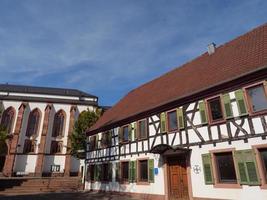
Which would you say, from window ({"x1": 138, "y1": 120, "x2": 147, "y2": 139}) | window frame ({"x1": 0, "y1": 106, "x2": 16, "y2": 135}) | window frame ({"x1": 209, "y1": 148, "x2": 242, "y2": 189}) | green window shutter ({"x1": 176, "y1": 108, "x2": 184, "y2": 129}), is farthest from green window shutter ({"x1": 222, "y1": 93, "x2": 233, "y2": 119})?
window frame ({"x1": 0, "y1": 106, "x2": 16, "y2": 135})

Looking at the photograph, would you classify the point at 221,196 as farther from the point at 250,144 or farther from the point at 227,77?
the point at 227,77

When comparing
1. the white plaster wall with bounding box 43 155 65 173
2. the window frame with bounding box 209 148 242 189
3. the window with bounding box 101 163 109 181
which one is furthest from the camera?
the white plaster wall with bounding box 43 155 65 173

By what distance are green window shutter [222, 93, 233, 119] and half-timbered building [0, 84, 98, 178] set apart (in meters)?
27.3

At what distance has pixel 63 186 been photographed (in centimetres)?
2395

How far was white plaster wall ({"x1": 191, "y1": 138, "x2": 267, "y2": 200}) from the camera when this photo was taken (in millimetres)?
9205

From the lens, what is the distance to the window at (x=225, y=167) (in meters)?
10.2

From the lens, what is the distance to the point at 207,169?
1105 cm

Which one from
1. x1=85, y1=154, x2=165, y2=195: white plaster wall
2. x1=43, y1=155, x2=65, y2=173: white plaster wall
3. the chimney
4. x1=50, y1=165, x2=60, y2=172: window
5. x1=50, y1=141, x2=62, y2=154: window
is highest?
the chimney

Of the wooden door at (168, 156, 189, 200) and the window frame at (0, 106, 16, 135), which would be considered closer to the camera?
the wooden door at (168, 156, 189, 200)

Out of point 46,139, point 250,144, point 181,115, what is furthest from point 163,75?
point 46,139

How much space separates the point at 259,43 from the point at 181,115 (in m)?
5.87

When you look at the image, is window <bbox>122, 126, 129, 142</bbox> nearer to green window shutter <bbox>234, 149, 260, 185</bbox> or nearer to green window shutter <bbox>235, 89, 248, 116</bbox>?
green window shutter <bbox>234, 149, 260, 185</bbox>

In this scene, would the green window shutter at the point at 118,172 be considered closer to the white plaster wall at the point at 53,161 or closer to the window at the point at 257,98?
the window at the point at 257,98

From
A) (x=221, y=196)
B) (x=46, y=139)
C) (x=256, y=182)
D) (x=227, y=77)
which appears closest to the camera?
(x=256, y=182)
